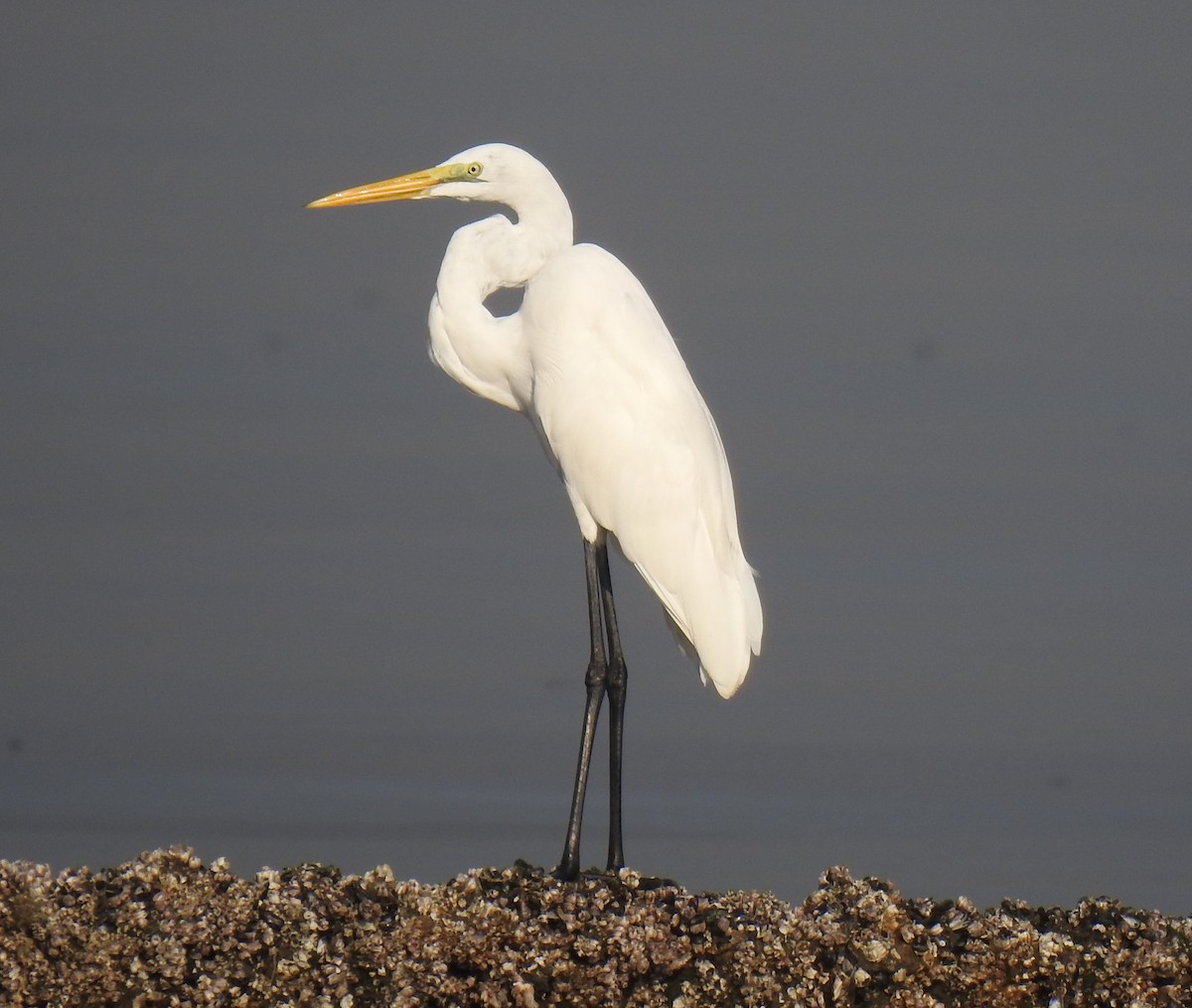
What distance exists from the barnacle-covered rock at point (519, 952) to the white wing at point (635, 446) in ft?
3.72

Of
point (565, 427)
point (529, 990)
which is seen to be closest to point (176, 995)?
point (529, 990)

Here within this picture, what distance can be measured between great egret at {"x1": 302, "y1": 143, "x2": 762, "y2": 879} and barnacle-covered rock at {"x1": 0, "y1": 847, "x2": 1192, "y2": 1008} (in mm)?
850

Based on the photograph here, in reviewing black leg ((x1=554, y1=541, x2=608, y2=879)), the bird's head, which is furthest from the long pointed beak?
black leg ((x1=554, y1=541, x2=608, y2=879))

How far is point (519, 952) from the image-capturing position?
4.71 meters

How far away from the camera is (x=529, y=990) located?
15.1 ft

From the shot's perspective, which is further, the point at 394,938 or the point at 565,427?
the point at 565,427

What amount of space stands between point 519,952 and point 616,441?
1695 millimetres

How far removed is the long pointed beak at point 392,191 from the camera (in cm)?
614

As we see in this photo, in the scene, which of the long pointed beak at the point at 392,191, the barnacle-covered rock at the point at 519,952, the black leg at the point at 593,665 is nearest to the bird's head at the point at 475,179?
the long pointed beak at the point at 392,191

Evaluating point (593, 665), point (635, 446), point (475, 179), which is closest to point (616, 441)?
point (635, 446)

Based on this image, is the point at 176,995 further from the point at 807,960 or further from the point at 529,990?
the point at 807,960

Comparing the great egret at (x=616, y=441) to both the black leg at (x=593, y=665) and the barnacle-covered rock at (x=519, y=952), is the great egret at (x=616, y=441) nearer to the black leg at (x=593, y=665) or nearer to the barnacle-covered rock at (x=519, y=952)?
the black leg at (x=593, y=665)

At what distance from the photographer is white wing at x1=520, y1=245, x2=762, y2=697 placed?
18.8 ft

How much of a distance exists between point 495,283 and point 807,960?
8.01 ft
